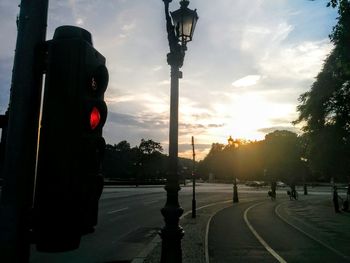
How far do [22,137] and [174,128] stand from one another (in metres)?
5.30

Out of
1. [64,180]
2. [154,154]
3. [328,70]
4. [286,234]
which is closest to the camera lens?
[64,180]

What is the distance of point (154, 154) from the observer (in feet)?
462

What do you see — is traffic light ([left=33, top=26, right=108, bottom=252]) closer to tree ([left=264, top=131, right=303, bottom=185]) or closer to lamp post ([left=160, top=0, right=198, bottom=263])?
lamp post ([left=160, top=0, right=198, bottom=263])

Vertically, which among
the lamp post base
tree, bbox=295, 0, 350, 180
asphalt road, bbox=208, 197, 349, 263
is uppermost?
tree, bbox=295, 0, 350, 180

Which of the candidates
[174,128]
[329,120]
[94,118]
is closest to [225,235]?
[174,128]

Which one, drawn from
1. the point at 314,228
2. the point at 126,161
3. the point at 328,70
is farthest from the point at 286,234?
the point at 126,161

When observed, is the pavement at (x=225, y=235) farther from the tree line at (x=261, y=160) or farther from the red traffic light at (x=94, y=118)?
the tree line at (x=261, y=160)

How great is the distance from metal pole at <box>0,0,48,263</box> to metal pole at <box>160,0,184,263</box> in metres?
4.98

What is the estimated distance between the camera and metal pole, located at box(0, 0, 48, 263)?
1.86m

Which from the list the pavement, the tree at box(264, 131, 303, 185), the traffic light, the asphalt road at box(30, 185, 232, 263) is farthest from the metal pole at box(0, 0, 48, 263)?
the tree at box(264, 131, 303, 185)

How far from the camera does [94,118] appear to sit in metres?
2.02

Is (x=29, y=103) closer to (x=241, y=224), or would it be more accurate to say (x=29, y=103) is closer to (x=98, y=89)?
(x=98, y=89)

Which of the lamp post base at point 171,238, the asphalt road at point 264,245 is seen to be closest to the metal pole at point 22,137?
the lamp post base at point 171,238

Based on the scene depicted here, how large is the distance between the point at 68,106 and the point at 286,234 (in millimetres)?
16631
